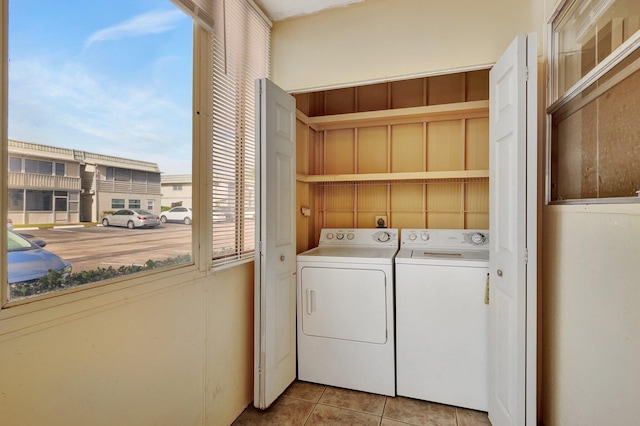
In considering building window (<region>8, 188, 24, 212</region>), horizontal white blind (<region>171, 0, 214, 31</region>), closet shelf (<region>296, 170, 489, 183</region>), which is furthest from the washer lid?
building window (<region>8, 188, 24, 212</region>)

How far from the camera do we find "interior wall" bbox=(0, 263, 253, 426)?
37.6 inches

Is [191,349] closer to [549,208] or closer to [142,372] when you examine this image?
[142,372]

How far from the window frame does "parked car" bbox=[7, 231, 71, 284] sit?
0.10ft

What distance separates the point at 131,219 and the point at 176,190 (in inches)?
→ 10.4

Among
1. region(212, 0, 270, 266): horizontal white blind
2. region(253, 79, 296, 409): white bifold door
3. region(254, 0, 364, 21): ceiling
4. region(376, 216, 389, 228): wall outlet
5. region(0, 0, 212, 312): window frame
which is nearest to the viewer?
region(0, 0, 212, 312): window frame

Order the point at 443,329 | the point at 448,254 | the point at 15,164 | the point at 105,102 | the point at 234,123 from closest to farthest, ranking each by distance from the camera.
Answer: the point at 15,164
the point at 105,102
the point at 234,123
the point at 443,329
the point at 448,254

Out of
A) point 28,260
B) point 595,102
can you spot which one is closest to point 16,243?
point 28,260

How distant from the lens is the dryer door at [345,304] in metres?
2.18

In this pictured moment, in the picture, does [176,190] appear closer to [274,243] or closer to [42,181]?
[42,181]

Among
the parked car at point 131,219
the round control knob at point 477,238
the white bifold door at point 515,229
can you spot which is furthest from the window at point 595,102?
the parked car at point 131,219

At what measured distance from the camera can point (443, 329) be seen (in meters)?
2.07

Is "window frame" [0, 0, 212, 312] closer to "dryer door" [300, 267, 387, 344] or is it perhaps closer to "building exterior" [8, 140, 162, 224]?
"building exterior" [8, 140, 162, 224]

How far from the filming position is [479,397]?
201cm

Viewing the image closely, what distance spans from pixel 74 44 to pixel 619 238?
2.06 m
